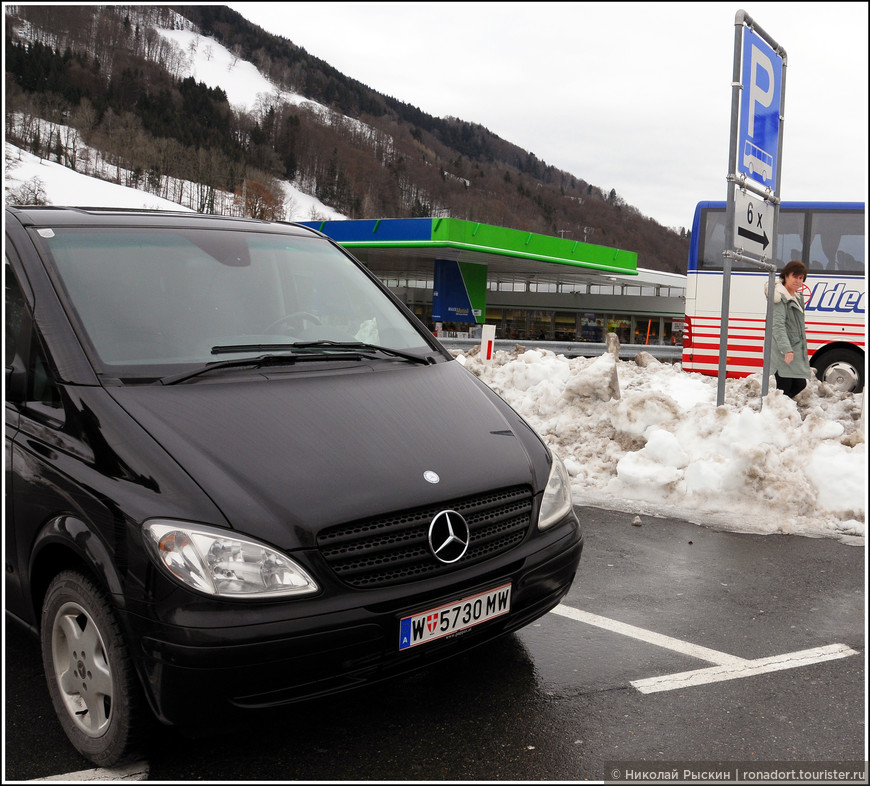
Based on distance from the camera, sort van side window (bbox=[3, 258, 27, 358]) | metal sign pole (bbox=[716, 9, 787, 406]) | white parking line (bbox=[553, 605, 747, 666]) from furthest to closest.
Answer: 1. metal sign pole (bbox=[716, 9, 787, 406])
2. white parking line (bbox=[553, 605, 747, 666])
3. van side window (bbox=[3, 258, 27, 358])

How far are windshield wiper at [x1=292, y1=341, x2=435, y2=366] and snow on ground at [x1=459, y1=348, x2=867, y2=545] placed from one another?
3039 mm

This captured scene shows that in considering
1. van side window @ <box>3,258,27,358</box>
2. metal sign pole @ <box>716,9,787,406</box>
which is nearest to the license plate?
van side window @ <box>3,258,27,358</box>

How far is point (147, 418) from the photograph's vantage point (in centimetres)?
273

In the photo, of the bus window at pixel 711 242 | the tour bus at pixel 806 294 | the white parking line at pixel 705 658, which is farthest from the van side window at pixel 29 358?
the bus window at pixel 711 242

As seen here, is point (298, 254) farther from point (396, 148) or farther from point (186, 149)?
point (396, 148)

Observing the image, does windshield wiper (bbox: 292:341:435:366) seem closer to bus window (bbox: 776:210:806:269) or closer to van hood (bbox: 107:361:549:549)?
van hood (bbox: 107:361:549:549)

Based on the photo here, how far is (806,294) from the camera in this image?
47.4 ft

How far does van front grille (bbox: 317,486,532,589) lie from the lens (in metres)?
2.59

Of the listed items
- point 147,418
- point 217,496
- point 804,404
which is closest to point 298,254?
point 147,418

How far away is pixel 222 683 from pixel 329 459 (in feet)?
2.55

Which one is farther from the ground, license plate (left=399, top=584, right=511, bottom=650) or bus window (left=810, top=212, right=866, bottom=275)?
bus window (left=810, top=212, right=866, bottom=275)

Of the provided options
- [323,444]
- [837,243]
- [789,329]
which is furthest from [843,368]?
[323,444]

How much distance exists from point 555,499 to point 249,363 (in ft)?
4.33

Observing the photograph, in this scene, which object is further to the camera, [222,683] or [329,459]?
[329,459]
